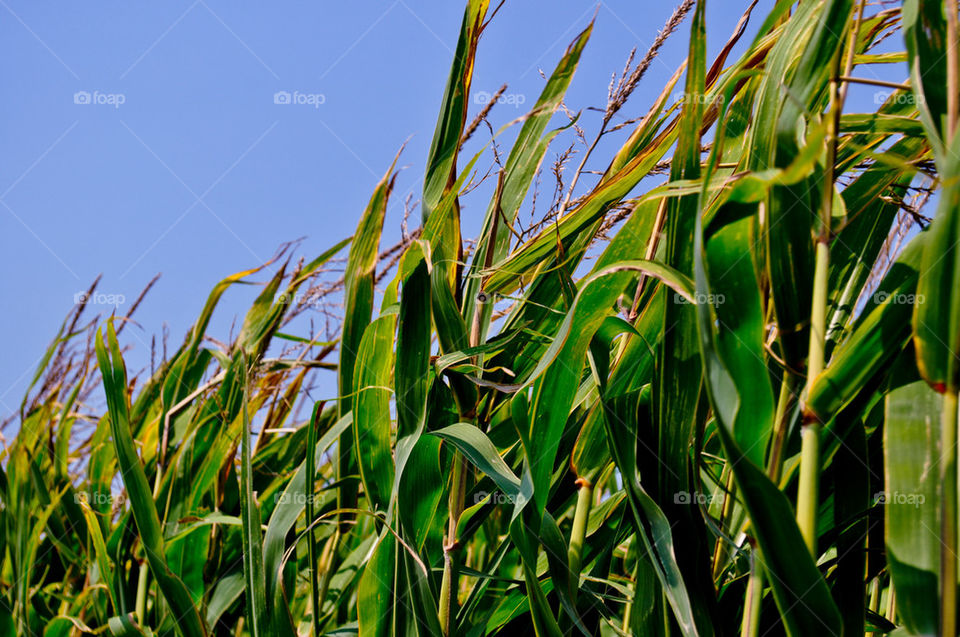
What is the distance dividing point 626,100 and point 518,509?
1.18 ft

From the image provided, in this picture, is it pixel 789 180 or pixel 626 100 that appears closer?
pixel 789 180

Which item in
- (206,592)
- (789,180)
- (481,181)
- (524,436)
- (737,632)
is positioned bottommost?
(206,592)

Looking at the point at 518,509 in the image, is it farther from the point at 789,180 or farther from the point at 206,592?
the point at 206,592

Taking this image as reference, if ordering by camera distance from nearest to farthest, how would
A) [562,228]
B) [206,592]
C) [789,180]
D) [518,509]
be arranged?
[789,180] < [518,509] < [562,228] < [206,592]

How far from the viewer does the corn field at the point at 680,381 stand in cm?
30

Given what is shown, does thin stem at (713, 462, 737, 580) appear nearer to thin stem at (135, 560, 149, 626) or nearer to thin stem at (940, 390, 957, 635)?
thin stem at (940, 390, 957, 635)

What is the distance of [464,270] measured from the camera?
596 millimetres

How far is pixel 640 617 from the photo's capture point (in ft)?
1.36

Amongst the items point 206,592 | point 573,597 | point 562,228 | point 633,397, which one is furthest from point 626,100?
point 206,592

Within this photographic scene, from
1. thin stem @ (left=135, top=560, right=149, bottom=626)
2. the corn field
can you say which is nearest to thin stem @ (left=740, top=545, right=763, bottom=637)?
the corn field

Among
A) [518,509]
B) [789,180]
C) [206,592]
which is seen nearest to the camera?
[789,180]

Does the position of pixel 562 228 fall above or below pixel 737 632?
above

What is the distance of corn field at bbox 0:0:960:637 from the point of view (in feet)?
0.98

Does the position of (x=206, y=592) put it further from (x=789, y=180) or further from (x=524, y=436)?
(x=789, y=180)
